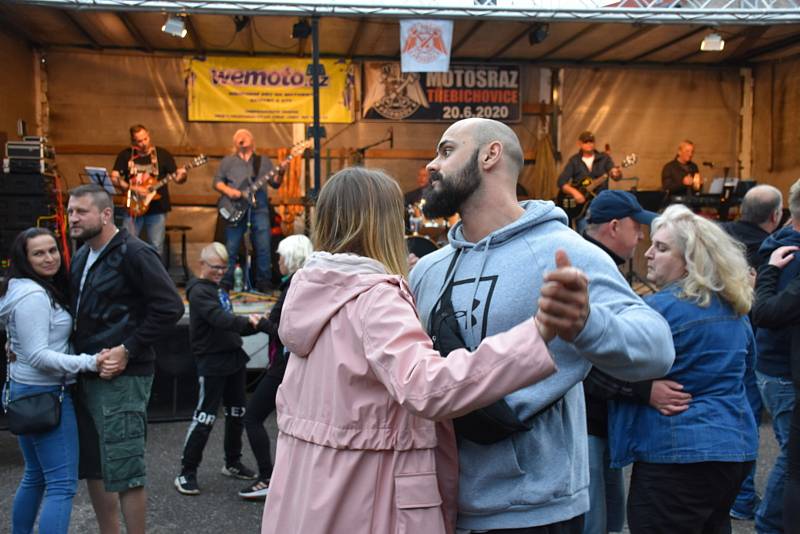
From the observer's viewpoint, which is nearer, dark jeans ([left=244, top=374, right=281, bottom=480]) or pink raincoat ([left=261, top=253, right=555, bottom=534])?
pink raincoat ([left=261, top=253, right=555, bottom=534])

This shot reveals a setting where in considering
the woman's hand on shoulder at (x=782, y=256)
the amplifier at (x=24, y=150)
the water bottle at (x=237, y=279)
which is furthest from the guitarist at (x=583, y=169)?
the woman's hand on shoulder at (x=782, y=256)

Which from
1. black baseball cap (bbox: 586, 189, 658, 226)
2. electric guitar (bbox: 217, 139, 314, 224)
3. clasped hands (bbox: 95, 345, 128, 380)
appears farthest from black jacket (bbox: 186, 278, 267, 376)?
electric guitar (bbox: 217, 139, 314, 224)

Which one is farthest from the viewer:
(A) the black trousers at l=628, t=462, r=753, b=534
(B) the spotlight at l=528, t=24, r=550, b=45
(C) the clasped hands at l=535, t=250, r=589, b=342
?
(B) the spotlight at l=528, t=24, r=550, b=45

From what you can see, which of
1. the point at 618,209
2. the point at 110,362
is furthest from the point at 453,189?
the point at 110,362

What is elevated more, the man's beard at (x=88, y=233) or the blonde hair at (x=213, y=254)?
the man's beard at (x=88, y=233)

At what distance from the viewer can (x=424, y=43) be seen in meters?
8.01

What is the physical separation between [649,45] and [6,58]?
950cm

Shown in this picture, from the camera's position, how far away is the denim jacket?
2.66 metres

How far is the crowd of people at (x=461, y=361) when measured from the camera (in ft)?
5.55

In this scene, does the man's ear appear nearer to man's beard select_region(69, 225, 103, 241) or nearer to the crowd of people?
the crowd of people

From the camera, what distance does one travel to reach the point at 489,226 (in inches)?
84.7

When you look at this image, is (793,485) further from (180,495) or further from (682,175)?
(682,175)

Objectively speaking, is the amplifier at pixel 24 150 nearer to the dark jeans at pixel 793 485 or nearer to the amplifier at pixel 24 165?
the amplifier at pixel 24 165

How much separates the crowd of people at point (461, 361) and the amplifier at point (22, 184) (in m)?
6.35
